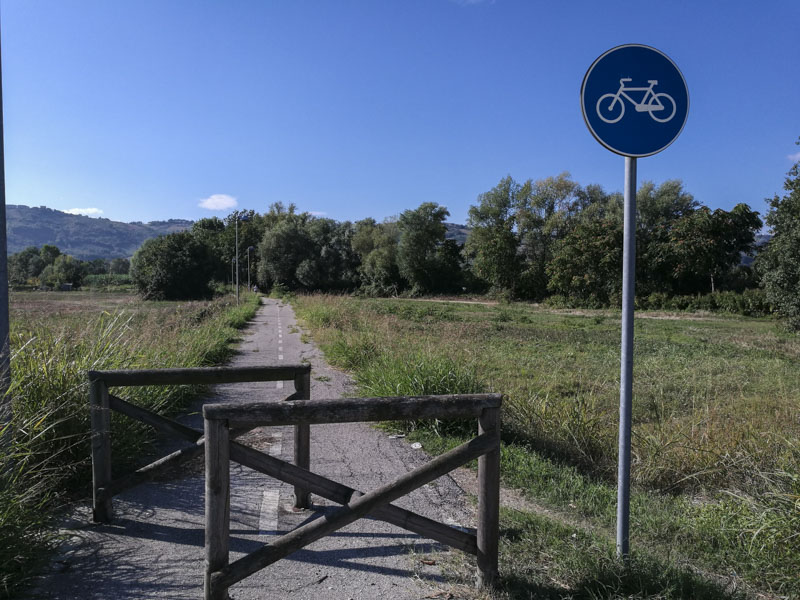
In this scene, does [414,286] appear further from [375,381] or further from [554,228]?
[375,381]

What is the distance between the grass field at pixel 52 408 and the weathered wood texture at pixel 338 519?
1160mm

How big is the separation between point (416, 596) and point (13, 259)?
5264mm

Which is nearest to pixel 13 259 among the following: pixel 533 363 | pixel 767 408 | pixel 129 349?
pixel 129 349

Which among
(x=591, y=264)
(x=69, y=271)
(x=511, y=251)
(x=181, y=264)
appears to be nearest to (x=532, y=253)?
(x=511, y=251)

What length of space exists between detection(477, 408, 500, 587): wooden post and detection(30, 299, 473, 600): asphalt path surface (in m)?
0.31

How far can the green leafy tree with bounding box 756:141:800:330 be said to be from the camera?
84.3 ft

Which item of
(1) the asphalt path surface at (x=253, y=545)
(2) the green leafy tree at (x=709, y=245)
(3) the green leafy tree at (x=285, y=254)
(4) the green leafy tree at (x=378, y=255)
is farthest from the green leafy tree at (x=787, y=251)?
(3) the green leafy tree at (x=285, y=254)

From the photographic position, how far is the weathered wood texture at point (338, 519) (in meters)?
2.71

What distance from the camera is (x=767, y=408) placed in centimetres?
741

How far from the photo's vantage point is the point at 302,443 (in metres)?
4.06

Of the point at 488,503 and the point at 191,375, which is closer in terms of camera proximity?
the point at 488,503

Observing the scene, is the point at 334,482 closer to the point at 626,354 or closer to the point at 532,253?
the point at 626,354

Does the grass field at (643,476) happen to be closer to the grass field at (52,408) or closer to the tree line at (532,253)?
the grass field at (52,408)

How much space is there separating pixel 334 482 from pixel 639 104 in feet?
8.73
